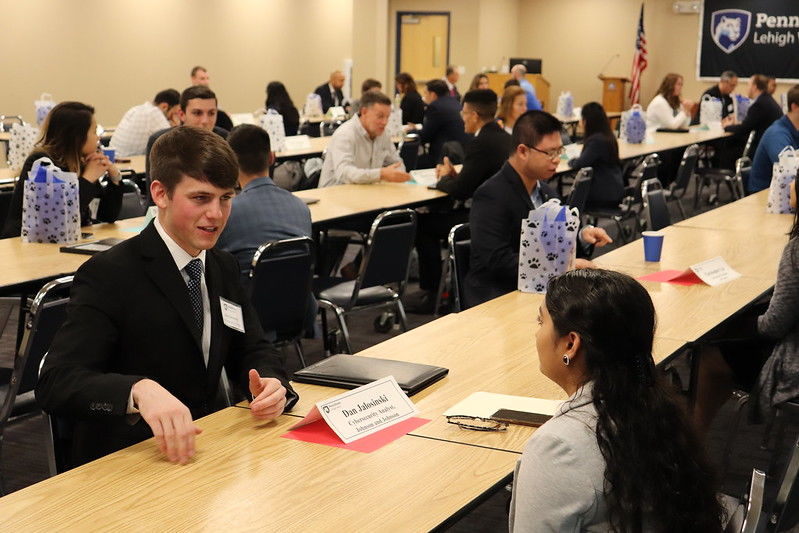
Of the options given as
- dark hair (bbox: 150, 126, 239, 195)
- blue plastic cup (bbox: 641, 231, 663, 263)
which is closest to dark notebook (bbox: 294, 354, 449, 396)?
dark hair (bbox: 150, 126, 239, 195)

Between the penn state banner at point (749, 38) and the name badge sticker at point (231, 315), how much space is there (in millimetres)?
16517

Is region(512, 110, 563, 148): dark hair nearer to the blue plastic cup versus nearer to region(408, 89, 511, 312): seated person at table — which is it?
the blue plastic cup

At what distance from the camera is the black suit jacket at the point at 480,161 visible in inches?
233

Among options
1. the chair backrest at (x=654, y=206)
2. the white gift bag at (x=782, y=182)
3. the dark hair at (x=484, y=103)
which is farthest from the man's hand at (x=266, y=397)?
the dark hair at (x=484, y=103)

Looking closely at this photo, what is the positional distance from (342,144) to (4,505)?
491cm

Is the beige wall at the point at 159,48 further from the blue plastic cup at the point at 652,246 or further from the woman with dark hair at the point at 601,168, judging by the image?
the blue plastic cup at the point at 652,246

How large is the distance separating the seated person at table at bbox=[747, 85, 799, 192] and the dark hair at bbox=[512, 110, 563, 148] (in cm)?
340

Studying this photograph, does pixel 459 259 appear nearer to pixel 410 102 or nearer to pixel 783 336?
pixel 783 336

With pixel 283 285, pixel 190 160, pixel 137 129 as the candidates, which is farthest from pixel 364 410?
pixel 137 129

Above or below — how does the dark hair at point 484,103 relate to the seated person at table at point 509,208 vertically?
above

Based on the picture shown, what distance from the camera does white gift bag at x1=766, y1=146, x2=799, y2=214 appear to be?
5.37 meters

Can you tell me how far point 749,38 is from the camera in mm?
17375

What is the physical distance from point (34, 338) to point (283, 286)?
1.16 m

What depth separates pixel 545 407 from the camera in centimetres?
235
